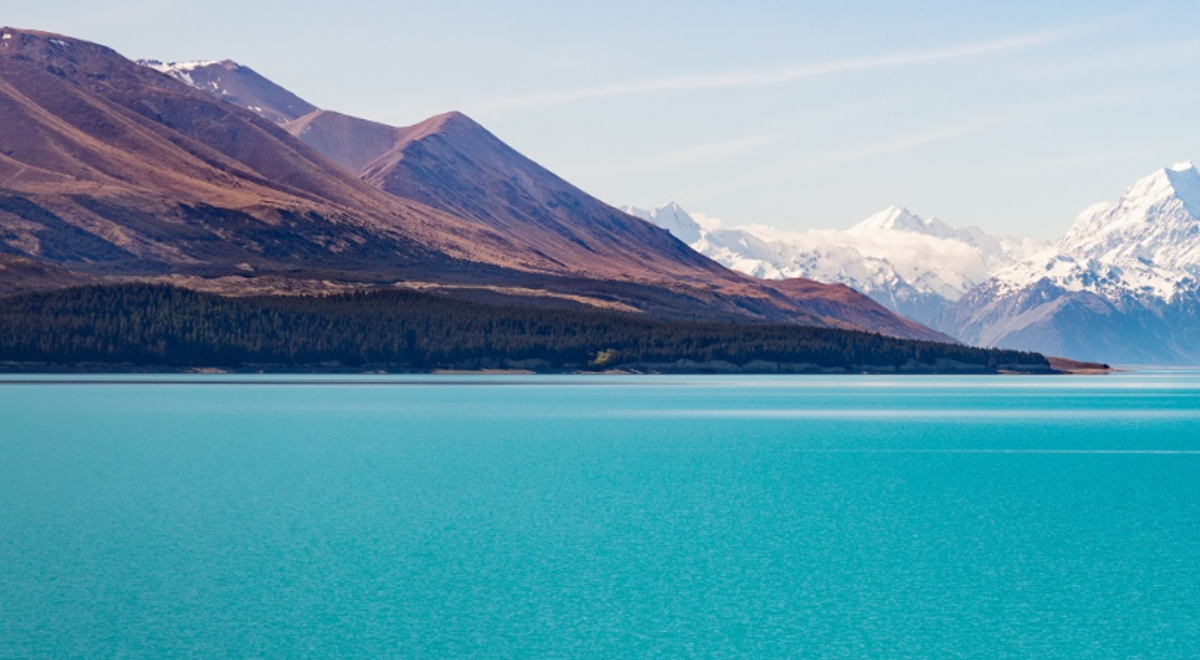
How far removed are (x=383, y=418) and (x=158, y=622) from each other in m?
89.9

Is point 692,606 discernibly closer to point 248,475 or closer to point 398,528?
point 398,528

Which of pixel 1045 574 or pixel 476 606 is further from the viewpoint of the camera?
pixel 1045 574

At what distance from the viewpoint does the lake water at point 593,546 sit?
3888 cm

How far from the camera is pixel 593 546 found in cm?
5278

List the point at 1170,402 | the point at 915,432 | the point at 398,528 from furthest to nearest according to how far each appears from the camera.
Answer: the point at 1170,402 < the point at 915,432 < the point at 398,528

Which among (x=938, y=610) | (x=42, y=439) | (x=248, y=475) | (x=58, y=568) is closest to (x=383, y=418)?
(x=42, y=439)

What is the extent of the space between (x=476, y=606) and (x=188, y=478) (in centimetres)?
3546

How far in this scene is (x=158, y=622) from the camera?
130 feet

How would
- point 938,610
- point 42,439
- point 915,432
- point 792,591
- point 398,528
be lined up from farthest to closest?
1. point 915,432
2. point 42,439
3. point 398,528
4. point 792,591
5. point 938,610

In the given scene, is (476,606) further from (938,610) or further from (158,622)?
(938,610)

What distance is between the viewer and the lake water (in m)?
38.9

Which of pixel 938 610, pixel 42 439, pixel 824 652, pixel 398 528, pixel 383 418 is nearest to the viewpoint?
pixel 824 652

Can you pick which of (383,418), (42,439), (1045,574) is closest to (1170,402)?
(383,418)

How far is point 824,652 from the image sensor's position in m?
37.3
